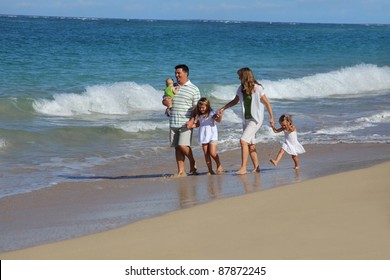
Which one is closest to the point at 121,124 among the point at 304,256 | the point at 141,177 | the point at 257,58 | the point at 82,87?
the point at 141,177

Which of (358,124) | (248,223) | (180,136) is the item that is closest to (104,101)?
(358,124)

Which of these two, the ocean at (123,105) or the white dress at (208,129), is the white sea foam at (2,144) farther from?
the white dress at (208,129)

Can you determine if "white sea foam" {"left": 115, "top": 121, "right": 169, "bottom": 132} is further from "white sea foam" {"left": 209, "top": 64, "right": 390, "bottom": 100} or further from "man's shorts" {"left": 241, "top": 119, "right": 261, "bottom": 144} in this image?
"white sea foam" {"left": 209, "top": 64, "right": 390, "bottom": 100}

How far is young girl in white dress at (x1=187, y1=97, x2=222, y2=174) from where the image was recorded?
10.5m

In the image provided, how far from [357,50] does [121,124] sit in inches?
1520

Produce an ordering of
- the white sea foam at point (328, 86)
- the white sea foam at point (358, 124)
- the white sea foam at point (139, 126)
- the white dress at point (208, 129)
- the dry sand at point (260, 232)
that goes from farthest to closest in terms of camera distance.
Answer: the white sea foam at point (328, 86), the white sea foam at point (358, 124), the white sea foam at point (139, 126), the white dress at point (208, 129), the dry sand at point (260, 232)

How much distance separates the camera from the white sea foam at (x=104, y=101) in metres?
18.7

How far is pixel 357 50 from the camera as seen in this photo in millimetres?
52344

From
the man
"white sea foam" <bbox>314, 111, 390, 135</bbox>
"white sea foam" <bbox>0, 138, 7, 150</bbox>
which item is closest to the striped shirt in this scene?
the man

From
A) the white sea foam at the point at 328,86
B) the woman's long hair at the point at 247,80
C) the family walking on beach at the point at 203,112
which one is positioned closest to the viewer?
the woman's long hair at the point at 247,80

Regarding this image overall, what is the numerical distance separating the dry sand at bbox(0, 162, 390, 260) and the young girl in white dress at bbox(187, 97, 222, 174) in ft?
7.79

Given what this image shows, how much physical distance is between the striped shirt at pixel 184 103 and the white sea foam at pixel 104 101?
810 cm

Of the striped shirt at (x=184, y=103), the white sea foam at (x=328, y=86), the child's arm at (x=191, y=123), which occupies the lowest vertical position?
the child's arm at (x=191, y=123)

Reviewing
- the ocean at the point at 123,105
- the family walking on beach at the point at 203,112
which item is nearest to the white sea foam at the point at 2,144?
the ocean at the point at 123,105
